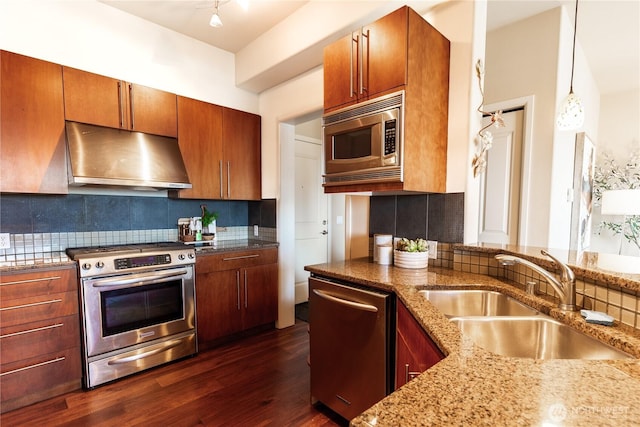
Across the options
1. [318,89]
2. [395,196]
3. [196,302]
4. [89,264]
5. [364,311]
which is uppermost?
[318,89]

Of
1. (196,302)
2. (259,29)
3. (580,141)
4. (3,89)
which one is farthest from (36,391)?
(580,141)

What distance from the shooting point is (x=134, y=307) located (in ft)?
7.46

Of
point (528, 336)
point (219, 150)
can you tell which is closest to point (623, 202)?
point (528, 336)

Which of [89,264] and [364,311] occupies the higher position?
[89,264]

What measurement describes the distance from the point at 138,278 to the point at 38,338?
24.5 inches

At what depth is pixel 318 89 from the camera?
274 cm

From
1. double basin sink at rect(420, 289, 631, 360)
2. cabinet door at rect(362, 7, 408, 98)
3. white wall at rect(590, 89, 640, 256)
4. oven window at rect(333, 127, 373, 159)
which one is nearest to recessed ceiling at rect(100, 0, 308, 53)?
cabinet door at rect(362, 7, 408, 98)

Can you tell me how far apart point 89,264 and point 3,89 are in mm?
1230

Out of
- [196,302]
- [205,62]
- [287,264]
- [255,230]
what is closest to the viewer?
[196,302]

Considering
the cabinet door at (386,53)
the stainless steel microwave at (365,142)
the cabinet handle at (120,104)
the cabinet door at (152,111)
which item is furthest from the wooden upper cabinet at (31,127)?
the cabinet door at (386,53)

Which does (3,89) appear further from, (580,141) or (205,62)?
(580,141)

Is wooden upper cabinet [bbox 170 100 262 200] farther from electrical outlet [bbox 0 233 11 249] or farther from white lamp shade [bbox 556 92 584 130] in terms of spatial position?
white lamp shade [bbox 556 92 584 130]

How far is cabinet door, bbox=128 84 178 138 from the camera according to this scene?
247 centimetres

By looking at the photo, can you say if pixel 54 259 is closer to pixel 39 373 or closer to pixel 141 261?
pixel 141 261
